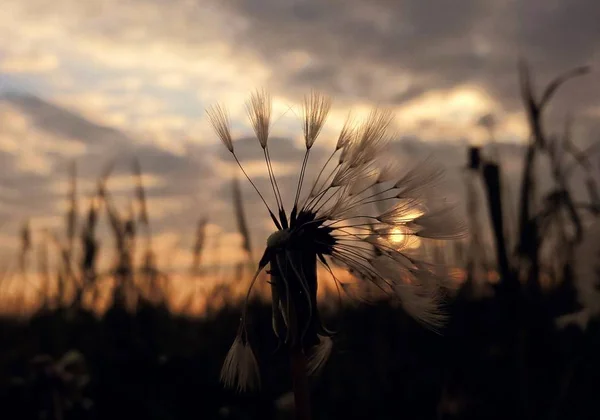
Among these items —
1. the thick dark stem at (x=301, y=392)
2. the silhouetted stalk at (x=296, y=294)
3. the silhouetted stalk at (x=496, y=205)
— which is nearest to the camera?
the thick dark stem at (x=301, y=392)

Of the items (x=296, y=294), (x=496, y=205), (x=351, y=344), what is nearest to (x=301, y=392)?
(x=296, y=294)

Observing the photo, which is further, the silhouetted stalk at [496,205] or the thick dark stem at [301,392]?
the silhouetted stalk at [496,205]

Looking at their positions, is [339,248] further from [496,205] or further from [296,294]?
[496,205]

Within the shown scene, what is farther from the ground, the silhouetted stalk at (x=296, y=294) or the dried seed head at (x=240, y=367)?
the silhouetted stalk at (x=296, y=294)

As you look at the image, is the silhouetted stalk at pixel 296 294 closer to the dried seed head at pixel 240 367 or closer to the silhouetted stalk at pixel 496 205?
the dried seed head at pixel 240 367

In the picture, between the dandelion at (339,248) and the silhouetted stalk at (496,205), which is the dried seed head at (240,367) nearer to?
the dandelion at (339,248)

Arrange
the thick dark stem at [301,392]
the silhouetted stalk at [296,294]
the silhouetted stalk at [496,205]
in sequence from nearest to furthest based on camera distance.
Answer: the thick dark stem at [301,392], the silhouetted stalk at [296,294], the silhouetted stalk at [496,205]

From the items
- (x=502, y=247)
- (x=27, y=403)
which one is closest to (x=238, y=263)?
(x=27, y=403)

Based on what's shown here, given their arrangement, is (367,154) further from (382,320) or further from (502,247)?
(382,320)

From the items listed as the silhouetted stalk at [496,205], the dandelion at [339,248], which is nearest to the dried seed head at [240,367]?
the dandelion at [339,248]

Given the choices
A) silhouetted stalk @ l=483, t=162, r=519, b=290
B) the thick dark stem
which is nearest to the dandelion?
the thick dark stem

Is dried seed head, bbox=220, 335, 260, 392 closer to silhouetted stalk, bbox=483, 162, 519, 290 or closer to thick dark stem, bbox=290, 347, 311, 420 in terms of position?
thick dark stem, bbox=290, 347, 311, 420

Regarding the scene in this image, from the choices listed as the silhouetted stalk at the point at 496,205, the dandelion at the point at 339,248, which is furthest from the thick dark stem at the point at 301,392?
the silhouetted stalk at the point at 496,205
